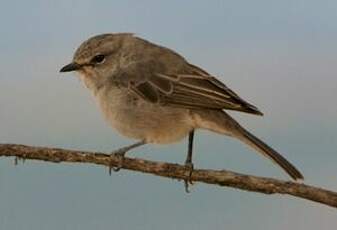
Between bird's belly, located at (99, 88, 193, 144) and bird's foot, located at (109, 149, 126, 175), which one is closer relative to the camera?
bird's foot, located at (109, 149, 126, 175)

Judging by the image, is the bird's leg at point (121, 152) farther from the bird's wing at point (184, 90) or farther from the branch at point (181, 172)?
the bird's wing at point (184, 90)

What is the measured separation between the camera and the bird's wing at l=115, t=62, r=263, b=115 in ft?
14.6

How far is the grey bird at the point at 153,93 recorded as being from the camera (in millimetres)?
4426

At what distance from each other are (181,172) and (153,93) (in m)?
1.29

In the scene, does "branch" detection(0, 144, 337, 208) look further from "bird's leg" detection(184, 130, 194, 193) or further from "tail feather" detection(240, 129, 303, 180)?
"tail feather" detection(240, 129, 303, 180)

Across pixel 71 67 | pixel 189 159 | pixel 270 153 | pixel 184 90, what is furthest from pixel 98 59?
pixel 270 153

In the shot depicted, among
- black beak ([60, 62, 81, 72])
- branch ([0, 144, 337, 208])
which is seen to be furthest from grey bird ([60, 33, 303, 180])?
branch ([0, 144, 337, 208])

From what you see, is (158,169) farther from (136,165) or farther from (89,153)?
(89,153)

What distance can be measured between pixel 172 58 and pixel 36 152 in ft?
6.67

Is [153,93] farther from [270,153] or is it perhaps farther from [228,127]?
[270,153]

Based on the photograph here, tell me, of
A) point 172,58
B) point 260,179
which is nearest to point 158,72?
point 172,58

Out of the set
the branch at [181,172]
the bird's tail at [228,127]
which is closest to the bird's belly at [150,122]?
the bird's tail at [228,127]

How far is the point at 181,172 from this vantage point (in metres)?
3.56

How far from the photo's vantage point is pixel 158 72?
4953 mm
